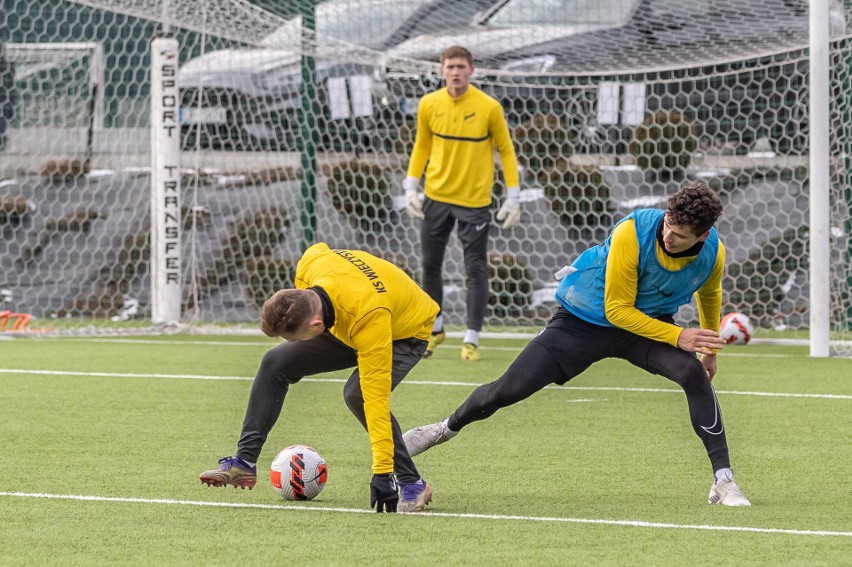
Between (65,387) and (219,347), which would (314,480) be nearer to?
(65,387)

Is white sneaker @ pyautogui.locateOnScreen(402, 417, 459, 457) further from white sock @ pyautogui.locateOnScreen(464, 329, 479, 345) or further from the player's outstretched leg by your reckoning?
white sock @ pyautogui.locateOnScreen(464, 329, 479, 345)

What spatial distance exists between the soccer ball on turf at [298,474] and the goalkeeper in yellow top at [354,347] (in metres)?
0.11

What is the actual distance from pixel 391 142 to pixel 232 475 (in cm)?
713

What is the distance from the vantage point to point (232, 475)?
4.95 m

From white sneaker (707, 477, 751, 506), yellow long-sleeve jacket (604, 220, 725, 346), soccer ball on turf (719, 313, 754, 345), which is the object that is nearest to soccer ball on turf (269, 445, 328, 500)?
yellow long-sleeve jacket (604, 220, 725, 346)

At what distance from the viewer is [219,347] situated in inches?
410

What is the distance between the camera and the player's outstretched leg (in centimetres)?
488

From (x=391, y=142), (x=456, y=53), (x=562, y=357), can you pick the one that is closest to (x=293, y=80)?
(x=391, y=142)

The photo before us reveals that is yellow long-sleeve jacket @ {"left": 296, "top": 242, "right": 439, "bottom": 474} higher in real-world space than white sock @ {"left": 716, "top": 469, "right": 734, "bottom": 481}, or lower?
higher

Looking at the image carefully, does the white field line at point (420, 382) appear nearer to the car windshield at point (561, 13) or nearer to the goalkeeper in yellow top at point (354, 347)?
the goalkeeper in yellow top at point (354, 347)

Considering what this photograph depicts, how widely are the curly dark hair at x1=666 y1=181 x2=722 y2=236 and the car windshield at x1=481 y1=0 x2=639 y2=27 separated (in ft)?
21.3

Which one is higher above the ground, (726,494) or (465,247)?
(465,247)

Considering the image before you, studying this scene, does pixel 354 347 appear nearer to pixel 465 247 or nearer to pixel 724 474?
pixel 724 474

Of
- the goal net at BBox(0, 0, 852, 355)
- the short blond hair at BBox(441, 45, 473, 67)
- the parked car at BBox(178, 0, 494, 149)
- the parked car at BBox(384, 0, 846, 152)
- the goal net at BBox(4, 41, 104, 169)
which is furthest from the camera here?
the goal net at BBox(4, 41, 104, 169)
